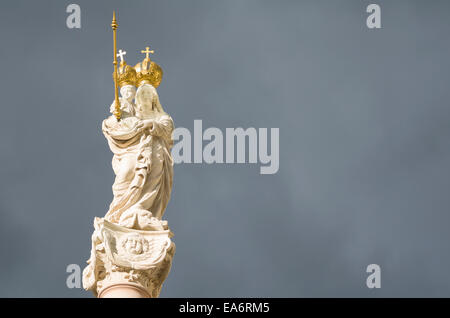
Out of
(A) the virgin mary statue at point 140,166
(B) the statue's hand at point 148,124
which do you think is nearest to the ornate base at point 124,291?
(A) the virgin mary statue at point 140,166

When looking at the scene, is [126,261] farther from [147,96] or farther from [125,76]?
[125,76]

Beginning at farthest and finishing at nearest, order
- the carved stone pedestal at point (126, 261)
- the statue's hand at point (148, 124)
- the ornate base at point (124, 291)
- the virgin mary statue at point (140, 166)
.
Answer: the statue's hand at point (148, 124)
the virgin mary statue at point (140, 166)
the carved stone pedestal at point (126, 261)
the ornate base at point (124, 291)

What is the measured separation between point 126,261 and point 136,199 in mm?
2262

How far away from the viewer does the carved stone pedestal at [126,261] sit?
103ft

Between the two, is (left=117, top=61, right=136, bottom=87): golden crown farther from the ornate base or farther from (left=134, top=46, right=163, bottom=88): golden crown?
the ornate base

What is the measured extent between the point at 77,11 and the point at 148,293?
17.7 meters

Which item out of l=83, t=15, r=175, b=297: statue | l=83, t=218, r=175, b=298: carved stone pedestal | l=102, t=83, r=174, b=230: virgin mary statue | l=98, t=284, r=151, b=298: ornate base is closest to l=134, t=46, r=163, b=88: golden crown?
l=83, t=15, r=175, b=297: statue

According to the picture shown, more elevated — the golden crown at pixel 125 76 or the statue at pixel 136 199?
the golden crown at pixel 125 76

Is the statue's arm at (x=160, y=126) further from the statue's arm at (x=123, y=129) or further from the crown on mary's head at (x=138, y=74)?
the crown on mary's head at (x=138, y=74)

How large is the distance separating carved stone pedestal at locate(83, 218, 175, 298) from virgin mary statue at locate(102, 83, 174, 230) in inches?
26.3

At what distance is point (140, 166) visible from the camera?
110 ft

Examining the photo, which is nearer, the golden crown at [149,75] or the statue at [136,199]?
the statue at [136,199]
